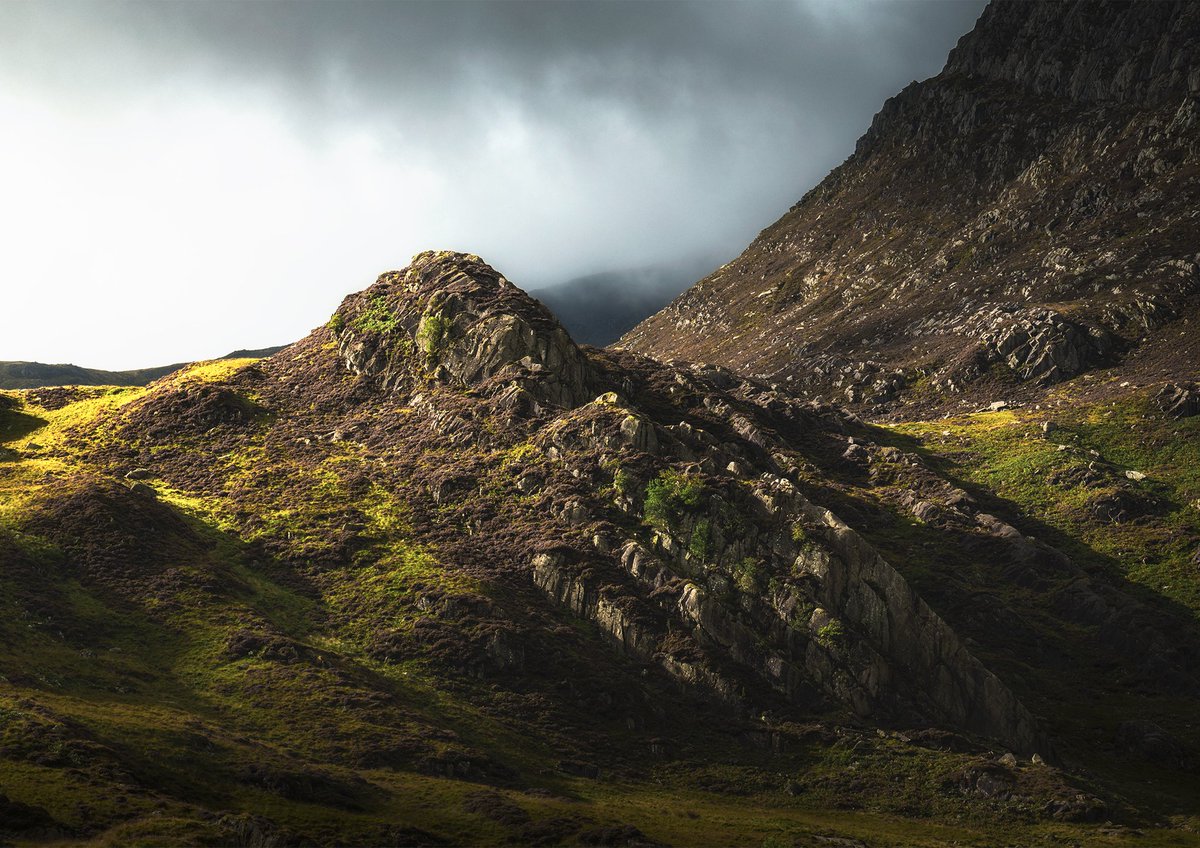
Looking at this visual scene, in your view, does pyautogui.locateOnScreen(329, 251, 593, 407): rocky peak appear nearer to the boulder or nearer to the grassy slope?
the grassy slope

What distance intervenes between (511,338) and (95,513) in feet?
143

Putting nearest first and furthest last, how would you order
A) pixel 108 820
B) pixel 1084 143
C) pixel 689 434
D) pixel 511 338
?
pixel 108 820 → pixel 689 434 → pixel 511 338 → pixel 1084 143

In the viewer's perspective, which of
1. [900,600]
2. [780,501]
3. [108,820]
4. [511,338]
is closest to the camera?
[108,820]

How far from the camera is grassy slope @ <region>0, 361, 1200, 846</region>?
138 feet

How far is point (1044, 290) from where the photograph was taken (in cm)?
17162

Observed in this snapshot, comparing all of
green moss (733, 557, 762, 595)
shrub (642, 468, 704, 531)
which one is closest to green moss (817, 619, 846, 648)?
green moss (733, 557, 762, 595)

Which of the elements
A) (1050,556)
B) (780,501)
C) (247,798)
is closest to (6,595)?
(247,798)

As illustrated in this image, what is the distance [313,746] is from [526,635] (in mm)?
17544

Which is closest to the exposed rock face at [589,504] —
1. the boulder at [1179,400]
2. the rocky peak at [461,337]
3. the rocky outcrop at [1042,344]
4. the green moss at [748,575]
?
the green moss at [748,575]

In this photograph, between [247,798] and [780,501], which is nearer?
[247,798]

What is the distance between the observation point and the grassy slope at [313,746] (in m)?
42.2

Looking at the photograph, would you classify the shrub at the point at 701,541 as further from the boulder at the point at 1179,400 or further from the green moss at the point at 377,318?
the boulder at the point at 1179,400

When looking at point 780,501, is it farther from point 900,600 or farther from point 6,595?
point 6,595

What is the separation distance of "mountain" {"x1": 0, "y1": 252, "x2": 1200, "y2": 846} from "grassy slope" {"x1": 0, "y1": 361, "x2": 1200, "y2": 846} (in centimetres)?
24
